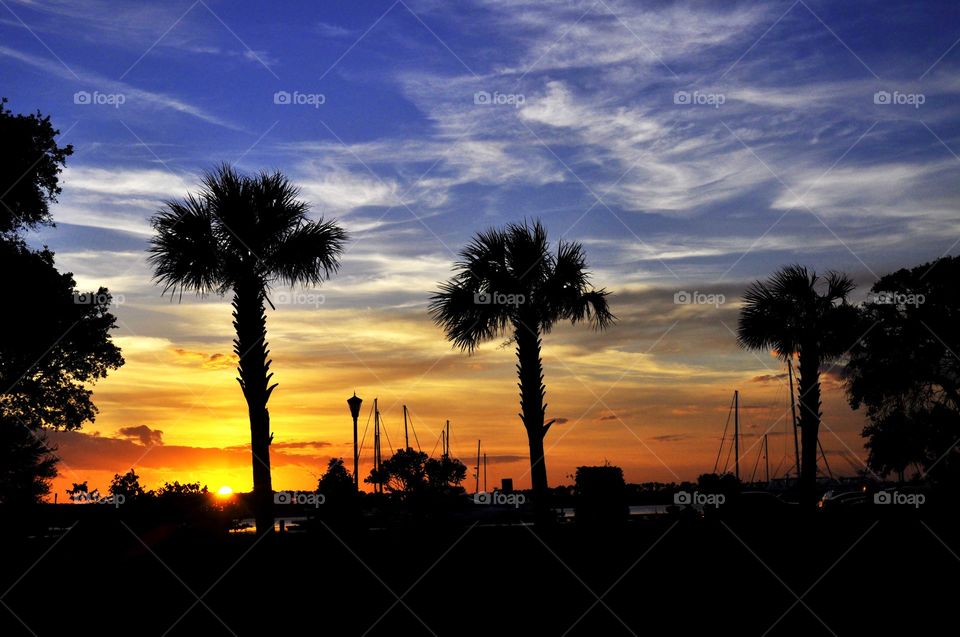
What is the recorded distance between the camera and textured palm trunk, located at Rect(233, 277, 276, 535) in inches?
1041

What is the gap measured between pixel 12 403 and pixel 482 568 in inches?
785

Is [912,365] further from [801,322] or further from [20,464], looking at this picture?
[20,464]

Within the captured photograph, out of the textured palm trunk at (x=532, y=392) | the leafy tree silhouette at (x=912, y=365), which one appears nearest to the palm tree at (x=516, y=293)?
the textured palm trunk at (x=532, y=392)

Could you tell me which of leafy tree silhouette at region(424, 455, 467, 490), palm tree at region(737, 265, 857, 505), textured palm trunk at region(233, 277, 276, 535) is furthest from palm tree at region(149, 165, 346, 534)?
leafy tree silhouette at region(424, 455, 467, 490)

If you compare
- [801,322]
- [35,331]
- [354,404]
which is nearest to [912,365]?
[801,322]

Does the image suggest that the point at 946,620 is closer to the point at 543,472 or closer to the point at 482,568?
the point at 482,568

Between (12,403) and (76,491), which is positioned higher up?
(12,403)

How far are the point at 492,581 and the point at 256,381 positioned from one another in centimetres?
1006

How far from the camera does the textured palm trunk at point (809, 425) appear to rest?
38916 mm

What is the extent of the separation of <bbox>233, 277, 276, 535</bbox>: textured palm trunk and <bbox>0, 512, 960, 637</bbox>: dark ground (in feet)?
4.81

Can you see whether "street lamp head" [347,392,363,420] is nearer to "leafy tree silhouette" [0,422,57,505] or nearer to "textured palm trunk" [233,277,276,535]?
"textured palm trunk" [233,277,276,535]

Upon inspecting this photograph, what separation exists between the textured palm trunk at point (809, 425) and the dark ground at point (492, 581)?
908cm

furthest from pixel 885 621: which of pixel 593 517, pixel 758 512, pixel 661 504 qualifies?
pixel 661 504

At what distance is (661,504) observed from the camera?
267ft
